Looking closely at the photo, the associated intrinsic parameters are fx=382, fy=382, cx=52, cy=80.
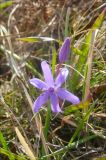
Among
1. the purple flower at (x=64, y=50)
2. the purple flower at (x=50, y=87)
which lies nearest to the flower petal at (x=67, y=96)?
the purple flower at (x=50, y=87)

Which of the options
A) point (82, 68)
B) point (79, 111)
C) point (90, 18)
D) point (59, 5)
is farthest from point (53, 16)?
point (79, 111)

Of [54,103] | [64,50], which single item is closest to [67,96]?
[54,103]

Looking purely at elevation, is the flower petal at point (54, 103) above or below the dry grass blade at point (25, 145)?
above

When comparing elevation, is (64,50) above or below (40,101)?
above

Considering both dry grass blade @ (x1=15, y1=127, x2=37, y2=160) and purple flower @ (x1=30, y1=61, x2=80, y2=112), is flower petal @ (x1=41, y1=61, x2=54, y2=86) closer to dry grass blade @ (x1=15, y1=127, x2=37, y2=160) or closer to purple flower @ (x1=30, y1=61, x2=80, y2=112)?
purple flower @ (x1=30, y1=61, x2=80, y2=112)

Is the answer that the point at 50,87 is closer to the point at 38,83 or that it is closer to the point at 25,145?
the point at 38,83

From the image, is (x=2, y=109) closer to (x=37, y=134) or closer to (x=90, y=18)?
(x=37, y=134)

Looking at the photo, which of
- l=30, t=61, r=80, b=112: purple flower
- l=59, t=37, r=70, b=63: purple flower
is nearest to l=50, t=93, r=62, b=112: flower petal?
l=30, t=61, r=80, b=112: purple flower

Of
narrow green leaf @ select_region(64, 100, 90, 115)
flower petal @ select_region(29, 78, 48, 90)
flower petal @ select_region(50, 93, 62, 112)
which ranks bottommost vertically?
narrow green leaf @ select_region(64, 100, 90, 115)

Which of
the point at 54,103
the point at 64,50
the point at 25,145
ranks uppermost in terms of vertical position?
the point at 64,50

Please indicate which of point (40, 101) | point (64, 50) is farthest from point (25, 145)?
point (64, 50)

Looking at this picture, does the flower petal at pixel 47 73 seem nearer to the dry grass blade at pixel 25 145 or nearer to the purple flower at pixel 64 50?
the purple flower at pixel 64 50

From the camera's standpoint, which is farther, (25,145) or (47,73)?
(25,145)
